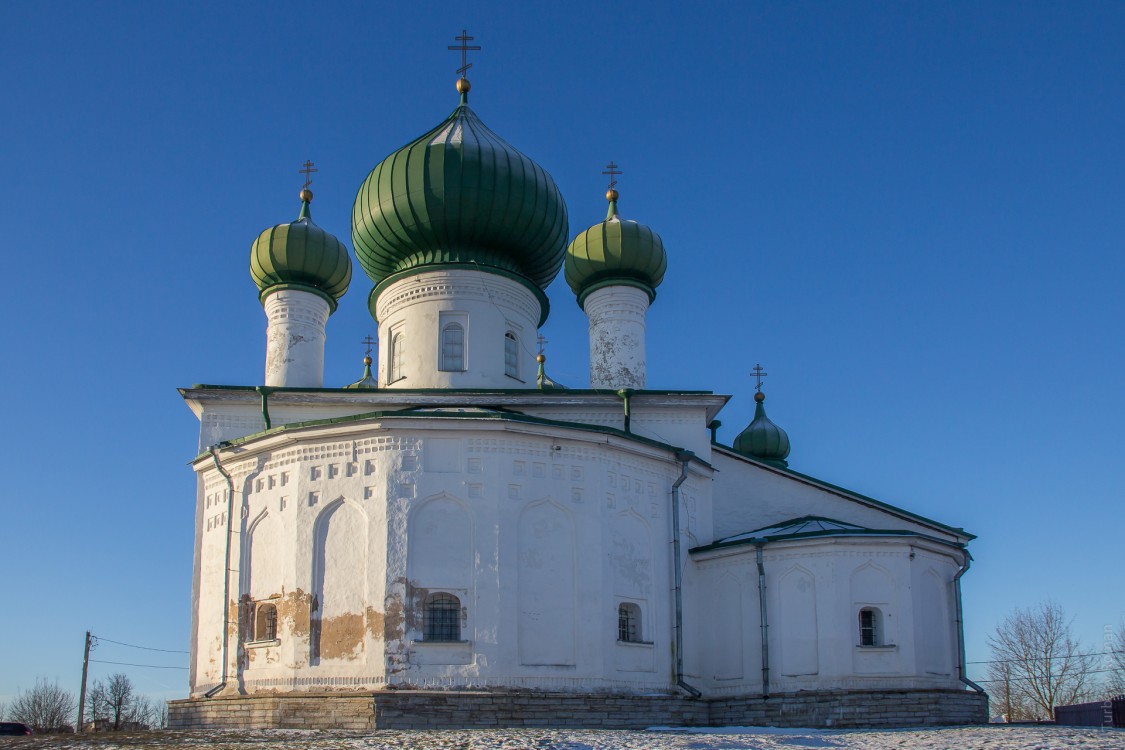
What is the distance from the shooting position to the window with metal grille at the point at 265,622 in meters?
13.0

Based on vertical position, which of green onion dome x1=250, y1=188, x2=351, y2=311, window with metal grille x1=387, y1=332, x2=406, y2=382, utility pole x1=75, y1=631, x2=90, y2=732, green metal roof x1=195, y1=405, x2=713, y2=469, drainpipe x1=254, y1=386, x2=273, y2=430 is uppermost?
green onion dome x1=250, y1=188, x2=351, y2=311

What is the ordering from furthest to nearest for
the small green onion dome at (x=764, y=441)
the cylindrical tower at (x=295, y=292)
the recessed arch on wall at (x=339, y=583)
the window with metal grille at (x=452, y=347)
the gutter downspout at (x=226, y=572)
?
1. the small green onion dome at (x=764, y=441)
2. the cylindrical tower at (x=295, y=292)
3. the window with metal grille at (x=452, y=347)
4. the gutter downspout at (x=226, y=572)
5. the recessed arch on wall at (x=339, y=583)

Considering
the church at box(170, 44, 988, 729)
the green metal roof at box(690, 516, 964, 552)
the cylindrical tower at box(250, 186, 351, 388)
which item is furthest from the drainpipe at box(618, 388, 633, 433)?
the cylindrical tower at box(250, 186, 351, 388)

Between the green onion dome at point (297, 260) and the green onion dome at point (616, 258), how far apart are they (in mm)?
3721

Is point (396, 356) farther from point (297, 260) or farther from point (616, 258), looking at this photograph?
point (616, 258)

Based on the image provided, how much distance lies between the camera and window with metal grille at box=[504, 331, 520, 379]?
54.3ft

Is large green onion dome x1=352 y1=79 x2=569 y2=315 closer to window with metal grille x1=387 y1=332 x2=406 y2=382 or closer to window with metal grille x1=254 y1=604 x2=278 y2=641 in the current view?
window with metal grille x1=387 y1=332 x2=406 y2=382

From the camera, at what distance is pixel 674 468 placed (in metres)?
14.8

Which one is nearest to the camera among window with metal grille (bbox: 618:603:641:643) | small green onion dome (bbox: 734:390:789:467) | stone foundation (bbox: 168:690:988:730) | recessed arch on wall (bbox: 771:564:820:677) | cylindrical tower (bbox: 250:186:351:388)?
stone foundation (bbox: 168:690:988:730)

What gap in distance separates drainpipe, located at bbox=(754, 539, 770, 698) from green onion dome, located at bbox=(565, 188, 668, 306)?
5.03 m

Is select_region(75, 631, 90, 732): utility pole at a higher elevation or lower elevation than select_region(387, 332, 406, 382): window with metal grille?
lower

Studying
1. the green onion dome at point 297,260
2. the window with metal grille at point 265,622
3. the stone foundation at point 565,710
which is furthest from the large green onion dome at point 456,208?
the stone foundation at point 565,710

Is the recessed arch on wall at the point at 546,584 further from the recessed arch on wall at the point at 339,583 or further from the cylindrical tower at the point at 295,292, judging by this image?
the cylindrical tower at the point at 295,292

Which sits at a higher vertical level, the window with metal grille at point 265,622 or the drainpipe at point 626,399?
the drainpipe at point 626,399
